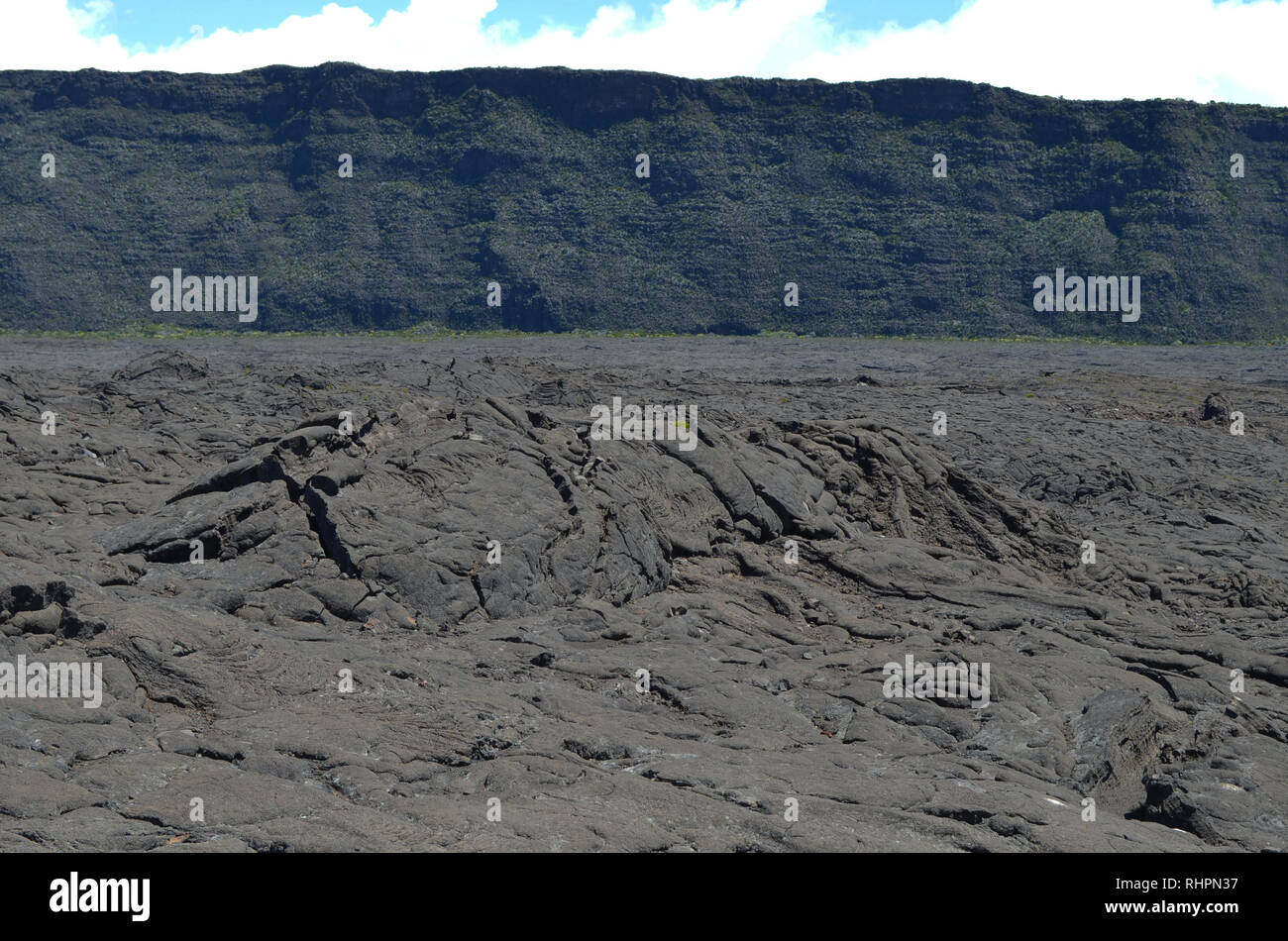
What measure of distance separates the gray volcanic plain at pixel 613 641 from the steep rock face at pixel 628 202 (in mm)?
69222

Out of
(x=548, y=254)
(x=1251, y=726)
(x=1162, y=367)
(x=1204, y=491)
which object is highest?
(x=548, y=254)

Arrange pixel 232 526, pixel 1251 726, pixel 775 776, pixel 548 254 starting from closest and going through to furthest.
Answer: pixel 775 776 < pixel 1251 726 < pixel 232 526 < pixel 548 254

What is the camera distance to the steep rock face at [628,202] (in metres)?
93.7

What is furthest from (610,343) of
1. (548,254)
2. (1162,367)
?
(1162,367)

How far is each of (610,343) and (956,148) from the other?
150 ft

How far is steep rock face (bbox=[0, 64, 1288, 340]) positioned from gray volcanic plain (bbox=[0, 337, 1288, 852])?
69222 mm

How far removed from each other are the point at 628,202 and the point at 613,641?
307 ft

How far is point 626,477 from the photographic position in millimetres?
18406

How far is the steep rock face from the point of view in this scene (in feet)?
307

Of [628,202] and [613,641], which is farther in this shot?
[628,202]

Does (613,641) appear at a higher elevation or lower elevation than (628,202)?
lower

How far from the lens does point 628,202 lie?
104 metres

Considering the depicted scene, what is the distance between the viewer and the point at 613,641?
14.3 m
